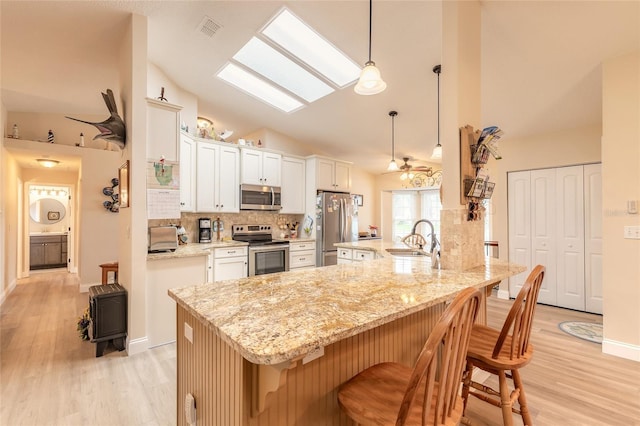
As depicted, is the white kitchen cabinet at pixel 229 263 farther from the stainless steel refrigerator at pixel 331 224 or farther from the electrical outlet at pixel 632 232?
the electrical outlet at pixel 632 232

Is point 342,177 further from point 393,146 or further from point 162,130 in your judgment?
point 162,130

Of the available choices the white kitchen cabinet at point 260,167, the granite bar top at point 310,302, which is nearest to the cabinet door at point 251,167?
the white kitchen cabinet at point 260,167

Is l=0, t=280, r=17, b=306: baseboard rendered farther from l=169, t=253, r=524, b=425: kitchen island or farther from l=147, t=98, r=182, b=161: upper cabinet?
l=169, t=253, r=524, b=425: kitchen island

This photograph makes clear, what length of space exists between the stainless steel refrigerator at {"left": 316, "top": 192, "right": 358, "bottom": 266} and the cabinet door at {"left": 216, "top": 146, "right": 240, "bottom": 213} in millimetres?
1443

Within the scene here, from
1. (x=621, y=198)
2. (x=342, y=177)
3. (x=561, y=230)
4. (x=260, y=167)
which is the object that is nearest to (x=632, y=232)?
(x=621, y=198)

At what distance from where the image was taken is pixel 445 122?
198cm

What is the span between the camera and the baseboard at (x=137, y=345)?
2.52 meters

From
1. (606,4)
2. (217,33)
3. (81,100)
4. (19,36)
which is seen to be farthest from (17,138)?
(606,4)

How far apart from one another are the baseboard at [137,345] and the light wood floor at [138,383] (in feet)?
0.24

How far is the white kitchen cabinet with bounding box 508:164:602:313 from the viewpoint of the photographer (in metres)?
3.60

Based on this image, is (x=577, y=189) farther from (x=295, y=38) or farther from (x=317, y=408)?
(x=317, y=408)

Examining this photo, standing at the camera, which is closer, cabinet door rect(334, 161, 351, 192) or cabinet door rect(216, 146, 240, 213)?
cabinet door rect(216, 146, 240, 213)

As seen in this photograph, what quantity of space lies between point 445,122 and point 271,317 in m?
1.80

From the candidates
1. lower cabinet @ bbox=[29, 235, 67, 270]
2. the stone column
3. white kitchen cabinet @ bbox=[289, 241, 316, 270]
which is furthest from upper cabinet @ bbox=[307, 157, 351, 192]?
lower cabinet @ bbox=[29, 235, 67, 270]
